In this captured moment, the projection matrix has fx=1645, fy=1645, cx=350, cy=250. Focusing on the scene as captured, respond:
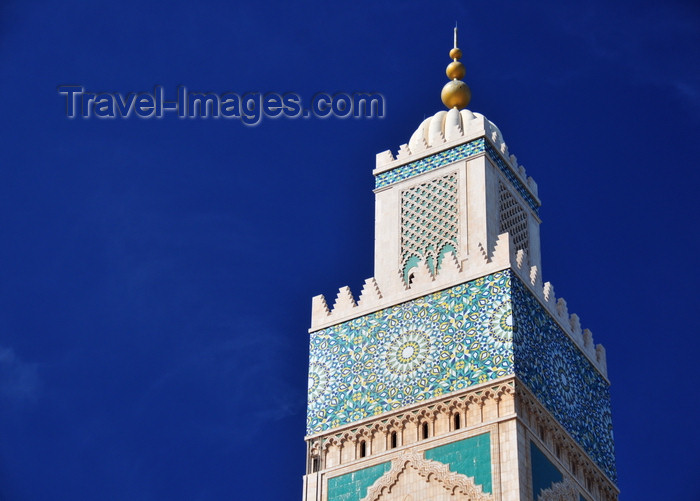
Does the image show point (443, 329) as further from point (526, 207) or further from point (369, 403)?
point (526, 207)

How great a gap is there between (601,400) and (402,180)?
4118 mm

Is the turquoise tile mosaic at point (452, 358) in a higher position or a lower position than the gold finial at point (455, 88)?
lower

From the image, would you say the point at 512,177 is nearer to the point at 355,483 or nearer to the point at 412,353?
the point at 412,353

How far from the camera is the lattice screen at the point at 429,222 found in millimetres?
21906

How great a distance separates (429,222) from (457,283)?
1590mm

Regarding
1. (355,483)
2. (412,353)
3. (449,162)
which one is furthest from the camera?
(449,162)

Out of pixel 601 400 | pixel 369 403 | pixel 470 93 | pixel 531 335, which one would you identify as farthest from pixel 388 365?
pixel 470 93

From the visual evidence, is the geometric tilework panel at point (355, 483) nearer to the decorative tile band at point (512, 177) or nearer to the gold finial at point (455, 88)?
the decorative tile band at point (512, 177)

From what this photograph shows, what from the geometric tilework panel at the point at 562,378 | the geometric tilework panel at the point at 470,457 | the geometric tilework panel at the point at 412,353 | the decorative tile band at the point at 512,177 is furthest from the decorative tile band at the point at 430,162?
the geometric tilework panel at the point at 470,457

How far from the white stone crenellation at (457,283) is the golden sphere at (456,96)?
121 inches

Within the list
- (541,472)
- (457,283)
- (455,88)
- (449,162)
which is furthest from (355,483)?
Answer: (455,88)

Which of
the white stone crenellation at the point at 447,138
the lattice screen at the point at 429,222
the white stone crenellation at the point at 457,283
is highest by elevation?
the white stone crenellation at the point at 447,138

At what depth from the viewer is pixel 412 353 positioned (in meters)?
20.7

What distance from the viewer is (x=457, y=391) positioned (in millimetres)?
20062
